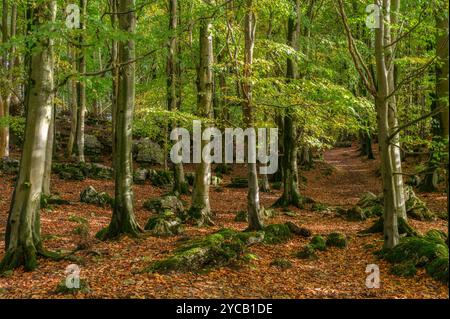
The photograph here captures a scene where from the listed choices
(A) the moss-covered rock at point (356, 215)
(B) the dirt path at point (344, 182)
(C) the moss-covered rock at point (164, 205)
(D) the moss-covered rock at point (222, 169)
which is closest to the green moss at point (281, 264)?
(A) the moss-covered rock at point (356, 215)

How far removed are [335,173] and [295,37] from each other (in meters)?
13.1

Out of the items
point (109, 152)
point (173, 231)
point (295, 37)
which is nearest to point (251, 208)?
point (173, 231)

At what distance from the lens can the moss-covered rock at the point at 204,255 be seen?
307 inches

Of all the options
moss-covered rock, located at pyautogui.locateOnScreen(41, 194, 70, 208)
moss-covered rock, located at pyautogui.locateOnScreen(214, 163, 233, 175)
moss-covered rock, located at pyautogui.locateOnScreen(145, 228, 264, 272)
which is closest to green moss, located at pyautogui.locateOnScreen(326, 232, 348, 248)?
moss-covered rock, located at pyautogui.locateOnScreen(145, 228, 264, 272)

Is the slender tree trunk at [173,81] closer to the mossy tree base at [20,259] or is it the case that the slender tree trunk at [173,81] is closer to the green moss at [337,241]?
the green moss at [337,241]

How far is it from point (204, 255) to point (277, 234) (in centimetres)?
344

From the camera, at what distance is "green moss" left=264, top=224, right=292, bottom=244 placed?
35.1 feet

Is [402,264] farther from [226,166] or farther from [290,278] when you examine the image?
[226,166]

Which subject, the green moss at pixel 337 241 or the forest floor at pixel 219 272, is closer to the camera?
the forest floor at pixel 219 272

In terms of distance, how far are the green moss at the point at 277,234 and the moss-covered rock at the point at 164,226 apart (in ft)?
8.44

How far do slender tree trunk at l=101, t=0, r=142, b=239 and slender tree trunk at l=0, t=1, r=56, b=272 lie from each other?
2593mm

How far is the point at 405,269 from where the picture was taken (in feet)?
25.7

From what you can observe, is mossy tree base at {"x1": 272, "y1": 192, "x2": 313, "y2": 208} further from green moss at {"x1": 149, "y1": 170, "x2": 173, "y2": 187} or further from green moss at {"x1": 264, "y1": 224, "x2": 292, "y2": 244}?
green moss at {"x1": 149, "y1": 170, "x2": 173, "y2": 187}

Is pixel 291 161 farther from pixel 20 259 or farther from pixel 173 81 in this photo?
pixel 20 259
